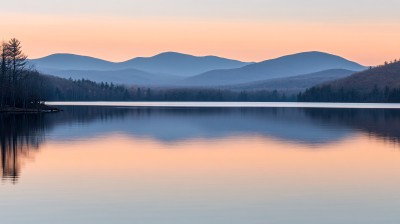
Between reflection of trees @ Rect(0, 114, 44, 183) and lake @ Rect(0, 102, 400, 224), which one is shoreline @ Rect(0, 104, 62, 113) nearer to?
reflection of trees @ Rect(0, 114, 44, 183)

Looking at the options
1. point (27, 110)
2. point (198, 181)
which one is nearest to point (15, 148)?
point (198, 181)

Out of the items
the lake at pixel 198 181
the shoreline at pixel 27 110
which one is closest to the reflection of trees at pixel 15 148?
the lake at pixel 198 181

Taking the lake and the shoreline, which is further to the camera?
the shoreline

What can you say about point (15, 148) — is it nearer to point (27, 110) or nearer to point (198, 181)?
point (198, 181)

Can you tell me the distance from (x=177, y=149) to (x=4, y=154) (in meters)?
11.4

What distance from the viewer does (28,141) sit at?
168 feet

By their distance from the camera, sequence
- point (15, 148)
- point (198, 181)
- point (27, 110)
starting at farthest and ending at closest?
1. point (27, 110)
2. point (15, 148)
3. point (198, 181)

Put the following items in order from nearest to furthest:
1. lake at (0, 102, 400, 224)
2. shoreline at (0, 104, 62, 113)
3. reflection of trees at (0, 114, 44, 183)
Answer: lake at (0, 102, 400, 224)
reflection of trees at (0, 114, 44, 183)
shoreline at (0, 104, 62, 113)

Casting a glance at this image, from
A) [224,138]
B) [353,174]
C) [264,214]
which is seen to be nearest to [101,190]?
[264,214]

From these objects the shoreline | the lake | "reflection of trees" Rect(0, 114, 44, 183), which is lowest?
the lake

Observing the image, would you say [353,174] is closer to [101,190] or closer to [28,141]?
[101,190]

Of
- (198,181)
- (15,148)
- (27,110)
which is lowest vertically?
(198,181)

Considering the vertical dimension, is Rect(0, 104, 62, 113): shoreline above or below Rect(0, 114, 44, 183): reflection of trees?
above

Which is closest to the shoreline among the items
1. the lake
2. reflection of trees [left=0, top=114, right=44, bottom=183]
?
reflection of trees [left=0, top=114, right=44, bottom=183]
